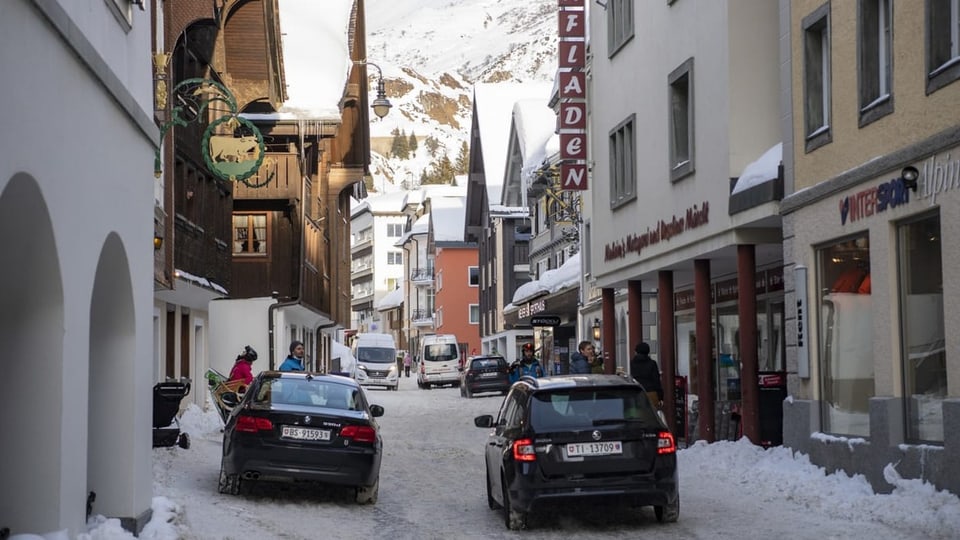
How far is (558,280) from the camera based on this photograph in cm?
4759

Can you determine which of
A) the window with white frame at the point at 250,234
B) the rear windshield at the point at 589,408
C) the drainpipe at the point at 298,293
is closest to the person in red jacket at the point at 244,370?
the rear windshield at the point at 589,408

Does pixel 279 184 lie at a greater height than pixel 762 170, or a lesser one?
greater

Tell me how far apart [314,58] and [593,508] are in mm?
28886

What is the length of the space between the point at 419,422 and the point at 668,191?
12770 mm

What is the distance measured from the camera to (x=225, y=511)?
15.0 metres

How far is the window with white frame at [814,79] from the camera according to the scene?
57.6ft

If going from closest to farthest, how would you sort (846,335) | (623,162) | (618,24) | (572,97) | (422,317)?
1. (846,335)
2. (623,162)
3. (618,24)
4. (572,97)
5. (422,317)

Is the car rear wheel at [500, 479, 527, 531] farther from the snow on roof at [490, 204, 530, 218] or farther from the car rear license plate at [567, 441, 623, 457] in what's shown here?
the snow on roof at [490, 204, 530, 218]

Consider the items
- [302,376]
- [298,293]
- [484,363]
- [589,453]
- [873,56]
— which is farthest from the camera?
[484,363]

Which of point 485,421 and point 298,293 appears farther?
point 298,293

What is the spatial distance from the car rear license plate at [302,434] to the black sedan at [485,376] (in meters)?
33.3

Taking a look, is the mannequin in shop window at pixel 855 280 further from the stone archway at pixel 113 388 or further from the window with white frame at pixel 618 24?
the window with white frame at pixel 618 24

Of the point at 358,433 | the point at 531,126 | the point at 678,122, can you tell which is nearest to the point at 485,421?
the point at 358,433

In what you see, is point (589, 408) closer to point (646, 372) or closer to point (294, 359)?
point (646, 372)
